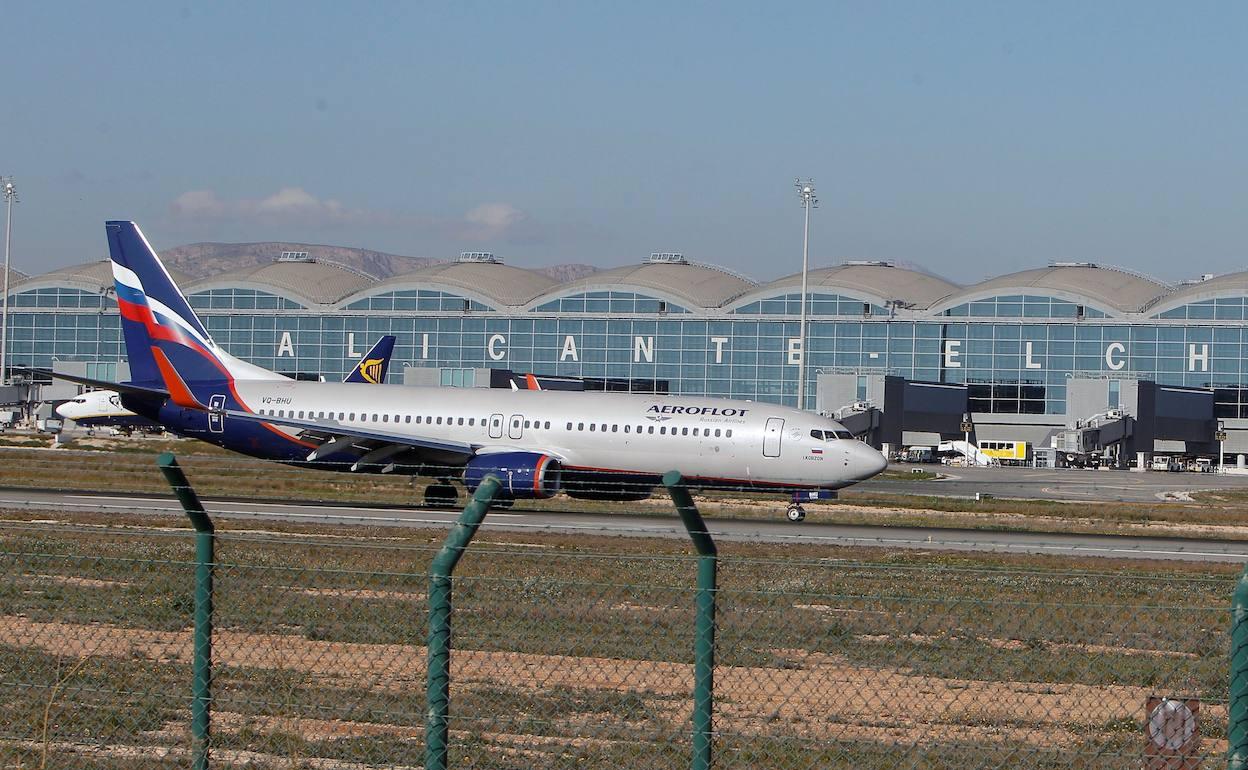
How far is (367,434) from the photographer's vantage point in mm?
34781

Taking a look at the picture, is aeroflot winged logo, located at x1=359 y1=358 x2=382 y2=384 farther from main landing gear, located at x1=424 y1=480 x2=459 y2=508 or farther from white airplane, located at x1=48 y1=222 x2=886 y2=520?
main landing gear, located at x1=424 y1=480 x2=459 y2=508

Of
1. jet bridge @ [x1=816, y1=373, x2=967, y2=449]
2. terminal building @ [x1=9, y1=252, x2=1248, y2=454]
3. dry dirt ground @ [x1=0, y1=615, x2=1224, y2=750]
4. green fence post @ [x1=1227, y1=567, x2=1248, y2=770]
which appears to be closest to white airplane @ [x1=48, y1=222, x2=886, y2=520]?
dry dirt ground @ [x1=0, y1=615, x2=1224, y2=750]

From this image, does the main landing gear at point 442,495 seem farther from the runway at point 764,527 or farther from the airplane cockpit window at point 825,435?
the airplane cockpit window at point 825,435

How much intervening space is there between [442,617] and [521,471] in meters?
23.9

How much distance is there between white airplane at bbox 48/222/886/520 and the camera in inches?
1267

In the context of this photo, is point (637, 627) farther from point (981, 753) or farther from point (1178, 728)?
point (1178, 728)

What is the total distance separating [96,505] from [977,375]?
7617 centimetres

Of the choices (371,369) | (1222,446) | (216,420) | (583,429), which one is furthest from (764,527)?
(1222,446)

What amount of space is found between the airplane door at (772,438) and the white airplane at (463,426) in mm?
23

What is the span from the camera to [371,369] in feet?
188

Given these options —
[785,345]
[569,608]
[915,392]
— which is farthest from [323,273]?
[569,608]

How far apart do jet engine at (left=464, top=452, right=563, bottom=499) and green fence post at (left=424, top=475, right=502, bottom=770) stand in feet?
69.8

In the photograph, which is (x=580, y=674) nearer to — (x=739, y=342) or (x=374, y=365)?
(x=374, y=365)

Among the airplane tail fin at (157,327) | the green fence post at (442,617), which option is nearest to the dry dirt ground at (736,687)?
the green fence post at (442,617)
